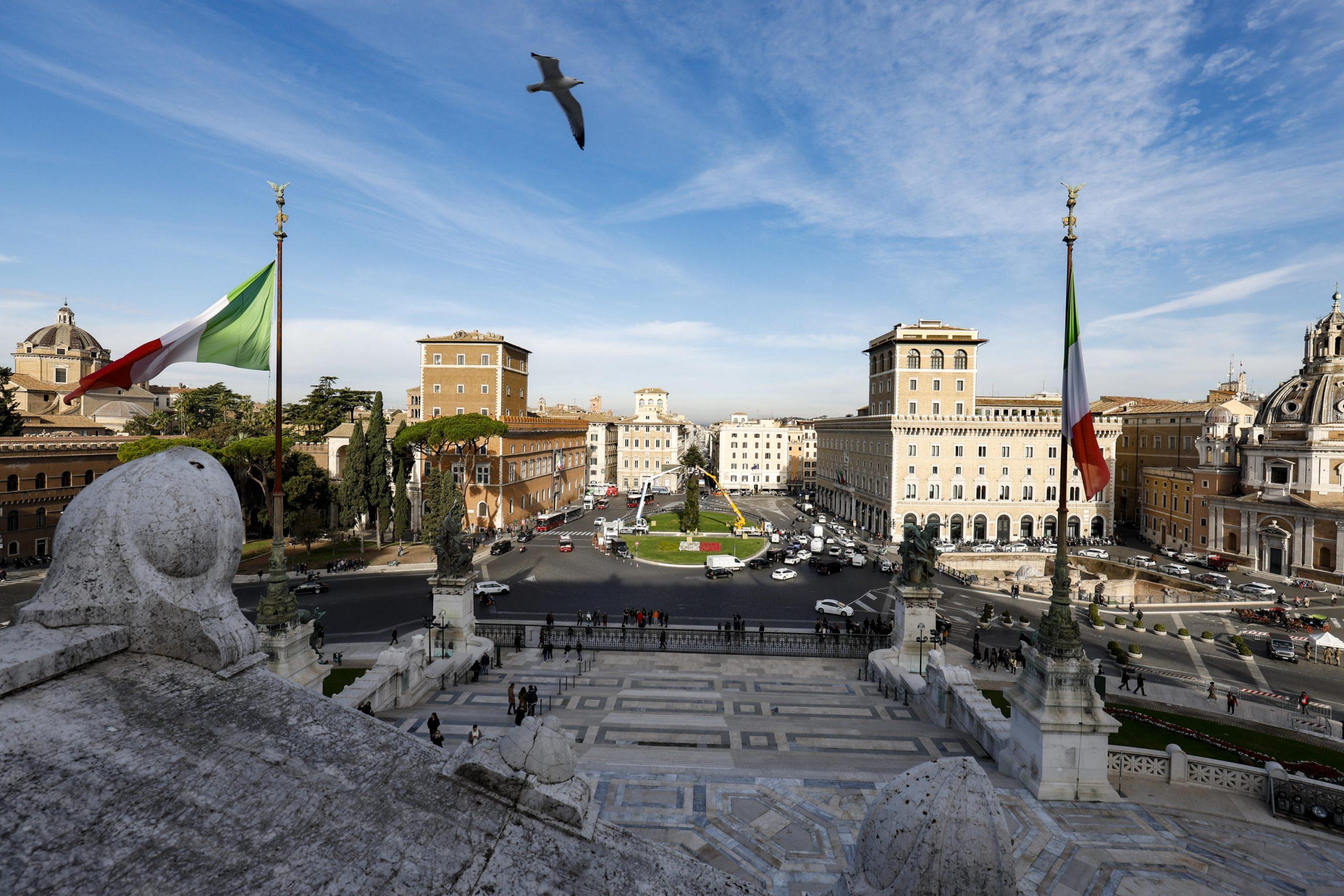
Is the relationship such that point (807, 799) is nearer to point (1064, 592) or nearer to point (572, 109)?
point (1064, 592)

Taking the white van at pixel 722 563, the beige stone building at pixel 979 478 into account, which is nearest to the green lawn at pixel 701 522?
the white van at pixel 722 563

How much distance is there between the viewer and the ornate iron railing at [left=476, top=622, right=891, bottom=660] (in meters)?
19.7

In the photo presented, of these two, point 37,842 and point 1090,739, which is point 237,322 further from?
point 1090,739

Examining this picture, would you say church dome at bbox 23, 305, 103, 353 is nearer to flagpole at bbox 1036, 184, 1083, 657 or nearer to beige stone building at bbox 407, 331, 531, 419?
beige stone building at bbox 407, 331, 531, 419

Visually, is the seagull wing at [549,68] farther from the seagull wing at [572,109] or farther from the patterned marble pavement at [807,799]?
the patterned marble pavement at [807,799]

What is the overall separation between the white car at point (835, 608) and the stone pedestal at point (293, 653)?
2133 cm

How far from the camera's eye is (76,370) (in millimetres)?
70750

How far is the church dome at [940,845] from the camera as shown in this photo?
2.87 meters

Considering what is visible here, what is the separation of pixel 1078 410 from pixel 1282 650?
79.0ft

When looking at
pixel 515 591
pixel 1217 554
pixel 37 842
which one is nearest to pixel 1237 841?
pixel 37 842

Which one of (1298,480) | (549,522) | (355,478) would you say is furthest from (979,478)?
(355,478)

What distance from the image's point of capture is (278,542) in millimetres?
13445

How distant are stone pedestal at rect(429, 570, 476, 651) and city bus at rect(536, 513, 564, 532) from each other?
119ft

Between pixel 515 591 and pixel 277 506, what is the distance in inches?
780
